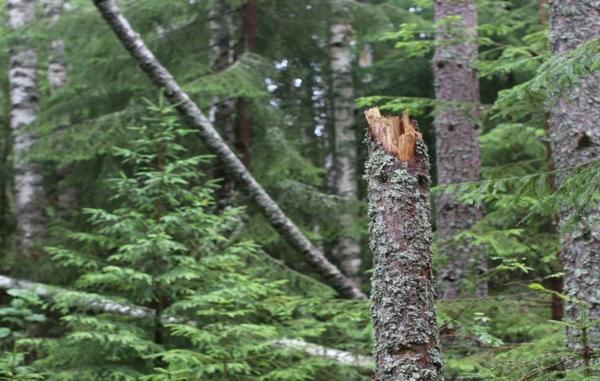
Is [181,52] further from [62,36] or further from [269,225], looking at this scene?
[269,225]

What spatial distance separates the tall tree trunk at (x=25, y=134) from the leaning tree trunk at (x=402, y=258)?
688 centimetres

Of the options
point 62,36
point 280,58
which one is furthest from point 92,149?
point 280,58

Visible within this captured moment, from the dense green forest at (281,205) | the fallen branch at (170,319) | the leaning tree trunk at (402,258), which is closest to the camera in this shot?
the leaning tree trunk at (402,258)

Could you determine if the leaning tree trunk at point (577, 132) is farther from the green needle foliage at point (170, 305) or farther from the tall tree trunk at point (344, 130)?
the tall tree trunk at point (344, 130)

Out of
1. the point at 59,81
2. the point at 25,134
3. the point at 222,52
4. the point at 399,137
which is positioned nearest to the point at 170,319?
the point at 399,137

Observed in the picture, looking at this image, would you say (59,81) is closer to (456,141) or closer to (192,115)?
(192,115)

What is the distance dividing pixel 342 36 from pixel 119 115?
193 inches

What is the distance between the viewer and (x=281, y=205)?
9.77 meters

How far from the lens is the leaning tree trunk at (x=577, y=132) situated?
194 inches

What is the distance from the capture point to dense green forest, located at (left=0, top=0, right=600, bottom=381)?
3.62 meters

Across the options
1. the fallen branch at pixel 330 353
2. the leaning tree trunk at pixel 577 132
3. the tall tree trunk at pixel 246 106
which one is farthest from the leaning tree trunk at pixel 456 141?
the tall tree trunk at pixel 246 106

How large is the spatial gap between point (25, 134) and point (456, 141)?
6.03 meters

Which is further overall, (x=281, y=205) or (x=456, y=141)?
(x=281, y=205)

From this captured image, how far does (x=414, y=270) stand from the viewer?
339 cm
